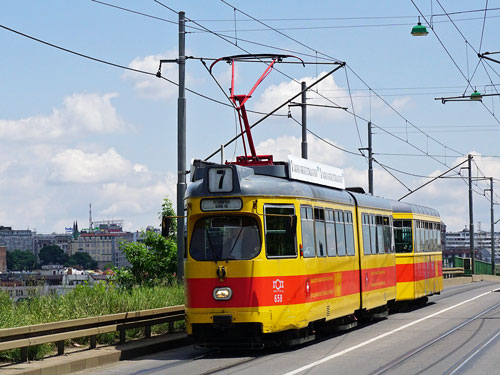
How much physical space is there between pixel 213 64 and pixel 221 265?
270 inches

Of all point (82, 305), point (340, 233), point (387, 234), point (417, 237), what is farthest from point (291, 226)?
point (417, 237)

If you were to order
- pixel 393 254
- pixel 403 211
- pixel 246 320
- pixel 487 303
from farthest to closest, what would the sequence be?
1. pixel 487 303
2. pixel 403 211
3. pixel 393 254
4. pixel 246 320

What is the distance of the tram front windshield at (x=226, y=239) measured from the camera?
16797 mm

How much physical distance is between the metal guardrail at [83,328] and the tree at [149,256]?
13.2 m

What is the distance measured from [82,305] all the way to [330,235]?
496 centimetres

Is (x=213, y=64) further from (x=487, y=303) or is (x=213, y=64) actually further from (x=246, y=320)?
(x=487, y=303)

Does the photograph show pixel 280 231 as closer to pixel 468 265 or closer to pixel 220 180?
pixel 220 180

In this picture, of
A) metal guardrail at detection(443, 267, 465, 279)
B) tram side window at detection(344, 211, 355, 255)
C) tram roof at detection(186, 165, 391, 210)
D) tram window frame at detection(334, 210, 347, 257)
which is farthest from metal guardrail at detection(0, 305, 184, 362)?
metal guardrail at detection(443, 267, 465, 279)

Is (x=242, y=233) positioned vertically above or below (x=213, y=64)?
below

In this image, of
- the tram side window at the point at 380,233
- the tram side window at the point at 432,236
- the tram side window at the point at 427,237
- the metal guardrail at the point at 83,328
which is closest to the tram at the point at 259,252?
the metal guardrail at the point at 83,328

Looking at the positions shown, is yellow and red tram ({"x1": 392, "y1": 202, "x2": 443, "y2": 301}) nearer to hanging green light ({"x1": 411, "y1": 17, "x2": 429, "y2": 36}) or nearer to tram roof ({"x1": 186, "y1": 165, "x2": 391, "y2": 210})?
hanging green light ({"x1": 411, "y1": 17, "x2": 429, "y2": 36})

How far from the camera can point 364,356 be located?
630 inches

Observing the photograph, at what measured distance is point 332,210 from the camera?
65.7ft

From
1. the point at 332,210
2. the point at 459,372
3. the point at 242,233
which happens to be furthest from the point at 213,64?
the point at 459,372
